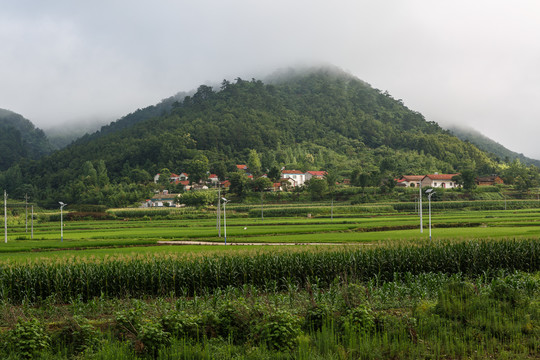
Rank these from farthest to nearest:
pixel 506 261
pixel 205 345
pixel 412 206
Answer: pixel 412 206, pixel 506 261, pixel 205 345

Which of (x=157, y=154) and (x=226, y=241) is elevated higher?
(x=157, y=154)

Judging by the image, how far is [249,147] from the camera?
155625 millimetres

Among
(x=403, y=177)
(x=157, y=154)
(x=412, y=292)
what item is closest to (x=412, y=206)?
(x=403, y=177)

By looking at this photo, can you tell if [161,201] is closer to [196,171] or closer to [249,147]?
[196,171]

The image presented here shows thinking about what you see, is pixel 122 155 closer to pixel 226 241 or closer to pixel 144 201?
pixel 144 201

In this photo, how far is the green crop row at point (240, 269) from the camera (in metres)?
17.4

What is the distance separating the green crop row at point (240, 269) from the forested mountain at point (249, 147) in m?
85.6

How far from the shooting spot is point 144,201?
10719 cm

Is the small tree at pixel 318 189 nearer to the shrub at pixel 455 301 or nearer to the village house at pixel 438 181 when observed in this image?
the village house at pixel 438 181

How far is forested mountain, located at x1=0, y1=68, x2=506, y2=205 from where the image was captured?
130750 millimetres

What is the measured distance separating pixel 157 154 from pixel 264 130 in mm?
41870

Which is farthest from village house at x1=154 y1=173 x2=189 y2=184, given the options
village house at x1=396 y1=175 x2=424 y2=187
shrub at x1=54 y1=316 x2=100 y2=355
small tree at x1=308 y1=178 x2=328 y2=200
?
shrub at x1=54 y1=316 x2=100 y2=355

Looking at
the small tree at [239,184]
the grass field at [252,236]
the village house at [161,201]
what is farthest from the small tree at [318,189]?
the grass field at [252,236]

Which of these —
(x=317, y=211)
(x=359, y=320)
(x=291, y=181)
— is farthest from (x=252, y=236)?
(x=291, y=181)
